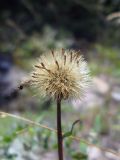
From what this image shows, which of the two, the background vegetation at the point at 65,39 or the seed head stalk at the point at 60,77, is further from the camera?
the background vegetation at the point at 65,39

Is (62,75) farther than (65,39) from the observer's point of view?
No

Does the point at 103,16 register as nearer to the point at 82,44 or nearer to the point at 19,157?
the point at 82,44

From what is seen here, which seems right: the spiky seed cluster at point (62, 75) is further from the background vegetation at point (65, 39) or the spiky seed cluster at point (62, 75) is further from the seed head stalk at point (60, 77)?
the background vegetation at point (65, 39)

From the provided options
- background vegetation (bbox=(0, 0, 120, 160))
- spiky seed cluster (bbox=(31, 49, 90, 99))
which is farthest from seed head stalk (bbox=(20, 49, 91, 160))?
background vegetation (bbox=(0, 0, 120, 160))

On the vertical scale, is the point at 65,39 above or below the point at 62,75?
above

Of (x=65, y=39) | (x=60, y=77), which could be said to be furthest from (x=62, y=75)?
(x=65, y=39)

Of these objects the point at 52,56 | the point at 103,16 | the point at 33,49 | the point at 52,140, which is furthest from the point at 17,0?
the point at 52,56

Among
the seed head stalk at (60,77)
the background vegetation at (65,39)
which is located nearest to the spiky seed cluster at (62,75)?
the seed head stalk at (60,77)

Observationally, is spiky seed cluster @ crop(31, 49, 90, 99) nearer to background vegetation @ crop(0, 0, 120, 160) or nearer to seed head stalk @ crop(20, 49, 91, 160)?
seed head stalk @ crop(20, 49, 91, 160)

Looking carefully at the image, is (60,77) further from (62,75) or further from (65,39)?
(65,39)
